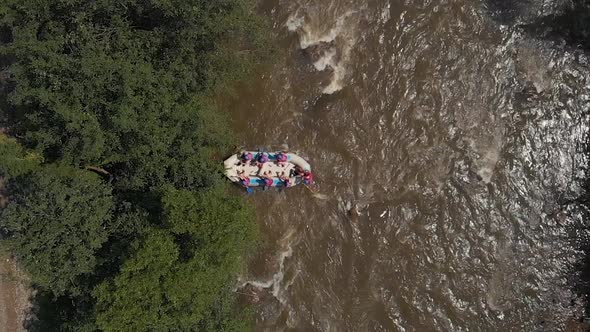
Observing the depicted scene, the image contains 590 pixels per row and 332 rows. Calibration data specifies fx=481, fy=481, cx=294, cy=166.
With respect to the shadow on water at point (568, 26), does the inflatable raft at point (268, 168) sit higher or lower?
lower

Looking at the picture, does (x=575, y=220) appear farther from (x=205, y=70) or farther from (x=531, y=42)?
(x=205, y=70)

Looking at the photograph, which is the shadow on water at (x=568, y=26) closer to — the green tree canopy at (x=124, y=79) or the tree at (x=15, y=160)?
the green tree canopy at (x=124, y=79)

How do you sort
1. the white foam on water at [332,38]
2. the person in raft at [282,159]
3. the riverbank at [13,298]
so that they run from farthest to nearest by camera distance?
the white foam on water at [332,38] < the person in raft at [282,159] < the riverbank at [13,298]

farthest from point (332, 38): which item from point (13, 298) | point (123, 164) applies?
point (13, 298)

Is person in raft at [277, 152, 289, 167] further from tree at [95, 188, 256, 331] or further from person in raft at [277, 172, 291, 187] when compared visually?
tree at [95, 188, 256, 331]

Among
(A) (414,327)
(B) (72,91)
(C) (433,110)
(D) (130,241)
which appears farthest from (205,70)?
(A) (414,327)

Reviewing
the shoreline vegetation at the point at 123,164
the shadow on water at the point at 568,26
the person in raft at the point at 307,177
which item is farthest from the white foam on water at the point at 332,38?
the shadow on water at the point at 568,26
